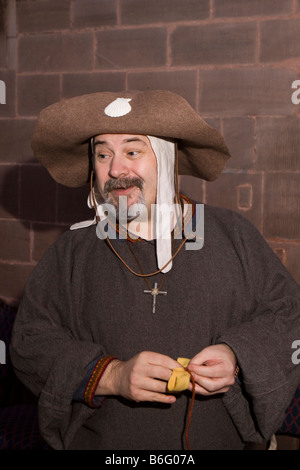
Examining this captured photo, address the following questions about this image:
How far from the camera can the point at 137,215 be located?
5.90 ft

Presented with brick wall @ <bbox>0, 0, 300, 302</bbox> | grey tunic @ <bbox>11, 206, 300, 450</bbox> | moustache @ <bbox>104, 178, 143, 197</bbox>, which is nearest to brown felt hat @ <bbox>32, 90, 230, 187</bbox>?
moustache @ <bbox>104, 178, 143, 197</bbox>

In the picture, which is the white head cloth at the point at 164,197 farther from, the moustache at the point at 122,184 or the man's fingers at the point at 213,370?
the man's fingers at the point at 213,370

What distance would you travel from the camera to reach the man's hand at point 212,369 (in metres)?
1.51

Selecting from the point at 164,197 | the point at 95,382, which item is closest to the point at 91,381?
the point at 95,382

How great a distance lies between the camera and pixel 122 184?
1738 millimetres

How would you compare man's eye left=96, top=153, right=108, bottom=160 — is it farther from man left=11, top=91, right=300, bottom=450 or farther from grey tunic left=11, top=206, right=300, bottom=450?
grey tunic left=11, top=206, right=300, bottom=450

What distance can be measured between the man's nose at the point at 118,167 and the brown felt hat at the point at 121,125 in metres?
0.10

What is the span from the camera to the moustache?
1.74 meters

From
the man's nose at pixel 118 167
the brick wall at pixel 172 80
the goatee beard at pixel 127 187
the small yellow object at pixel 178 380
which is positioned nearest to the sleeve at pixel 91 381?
the small yellow object at pixel 178 380

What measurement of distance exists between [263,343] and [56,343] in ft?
2.43

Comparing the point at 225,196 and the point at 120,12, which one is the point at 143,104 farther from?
the point at 120,12

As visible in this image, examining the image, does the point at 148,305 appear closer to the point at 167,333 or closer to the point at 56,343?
the point at 167,333

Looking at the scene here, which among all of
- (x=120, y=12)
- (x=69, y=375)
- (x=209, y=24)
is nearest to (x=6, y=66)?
(x=120, y=12)

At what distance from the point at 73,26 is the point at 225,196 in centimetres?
136
